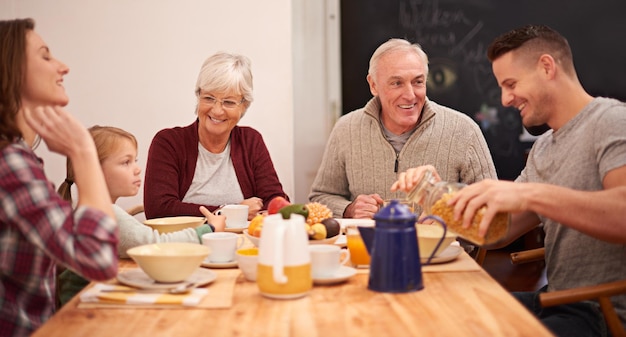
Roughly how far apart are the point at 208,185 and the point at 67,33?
136 centimetres

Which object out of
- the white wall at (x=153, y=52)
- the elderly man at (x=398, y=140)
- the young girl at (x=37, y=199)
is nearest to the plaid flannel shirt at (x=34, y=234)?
the young girl at (x=37, y=199)

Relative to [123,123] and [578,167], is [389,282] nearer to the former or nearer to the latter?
[578,167]

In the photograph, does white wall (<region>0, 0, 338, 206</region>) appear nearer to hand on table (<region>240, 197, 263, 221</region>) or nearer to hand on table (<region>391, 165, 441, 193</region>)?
hand on table (<region>240, 197, 263, 221</region>)

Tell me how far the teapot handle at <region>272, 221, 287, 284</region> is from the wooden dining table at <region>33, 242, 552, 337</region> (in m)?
0.06

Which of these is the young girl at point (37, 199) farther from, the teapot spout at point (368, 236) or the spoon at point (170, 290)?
the teapot spout at point (368, 236)

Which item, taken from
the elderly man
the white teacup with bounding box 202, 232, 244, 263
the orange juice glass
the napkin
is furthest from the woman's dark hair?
the elderly man

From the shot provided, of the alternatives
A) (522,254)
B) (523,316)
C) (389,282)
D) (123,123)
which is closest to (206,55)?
(123,123)

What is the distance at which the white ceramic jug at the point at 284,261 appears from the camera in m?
1.41

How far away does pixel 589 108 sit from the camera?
80.5 inches

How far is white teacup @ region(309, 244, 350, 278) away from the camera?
5.22 ft

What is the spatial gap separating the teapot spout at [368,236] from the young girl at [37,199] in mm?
562

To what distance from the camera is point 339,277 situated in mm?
1585

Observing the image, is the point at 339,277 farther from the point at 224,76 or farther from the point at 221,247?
the point at 224,76

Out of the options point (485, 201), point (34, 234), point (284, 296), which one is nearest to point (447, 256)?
point (485, 201)
